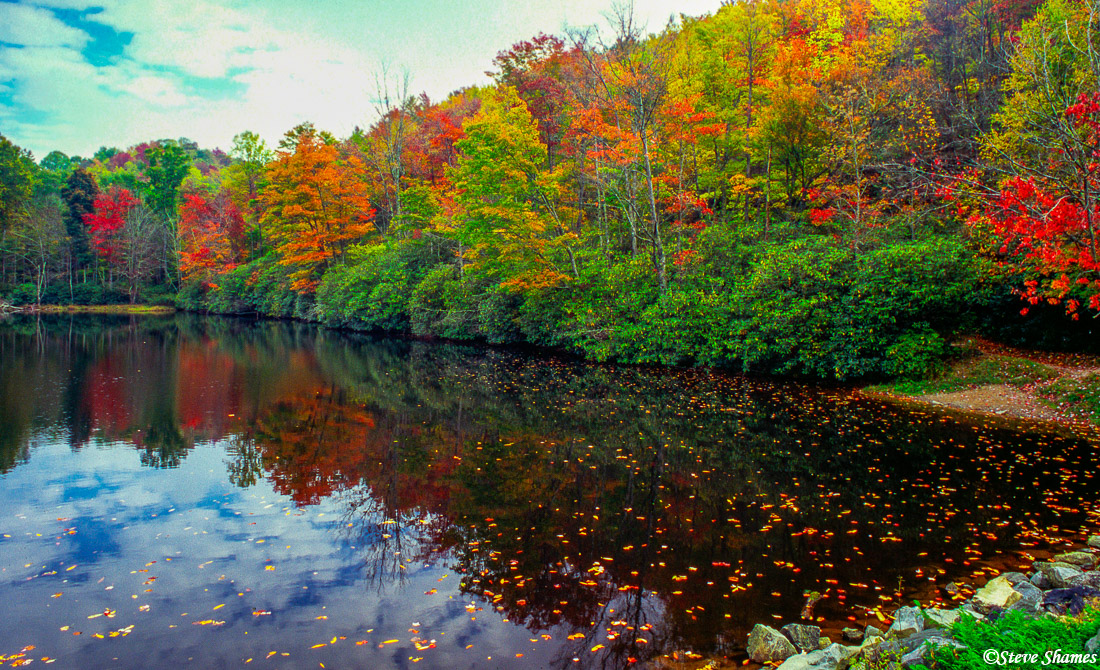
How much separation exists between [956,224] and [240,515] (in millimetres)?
21457

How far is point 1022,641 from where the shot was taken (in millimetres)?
3154

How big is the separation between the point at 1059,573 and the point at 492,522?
5.76m

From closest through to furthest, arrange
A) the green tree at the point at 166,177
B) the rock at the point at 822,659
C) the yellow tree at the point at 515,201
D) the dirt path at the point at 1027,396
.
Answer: the rock at the point at 822,659, the dirt path at the point at 1027,396, the yellow tree at the point at 515,201, the green tree at the point at 166,177

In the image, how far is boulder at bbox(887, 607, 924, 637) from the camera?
4.22 m

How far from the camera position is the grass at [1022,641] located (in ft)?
9.99

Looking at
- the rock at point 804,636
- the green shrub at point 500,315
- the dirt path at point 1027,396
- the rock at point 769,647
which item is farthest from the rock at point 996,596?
the green shrub at point 500,315

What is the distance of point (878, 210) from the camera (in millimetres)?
19359

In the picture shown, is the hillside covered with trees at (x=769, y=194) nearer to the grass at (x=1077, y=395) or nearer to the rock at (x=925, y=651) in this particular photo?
the grass at (x=1077, y=395)

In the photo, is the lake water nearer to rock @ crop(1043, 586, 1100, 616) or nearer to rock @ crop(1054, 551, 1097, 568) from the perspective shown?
rock @ crop(1054, 551, 1097, 568)

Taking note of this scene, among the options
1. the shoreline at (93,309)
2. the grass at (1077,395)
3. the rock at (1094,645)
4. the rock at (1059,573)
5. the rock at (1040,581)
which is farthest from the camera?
the shoreline at (93,309)

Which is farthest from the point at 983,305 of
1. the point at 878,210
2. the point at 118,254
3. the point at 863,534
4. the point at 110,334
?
the point at 118,254

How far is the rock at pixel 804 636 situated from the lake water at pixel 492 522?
407mm

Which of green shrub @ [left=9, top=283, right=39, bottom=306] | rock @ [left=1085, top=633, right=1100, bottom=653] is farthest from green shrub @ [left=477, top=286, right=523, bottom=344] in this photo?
green shrub @ [left=9, top=283, right=39, bottom=306]

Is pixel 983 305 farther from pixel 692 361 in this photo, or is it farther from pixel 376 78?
pixel 376 78
